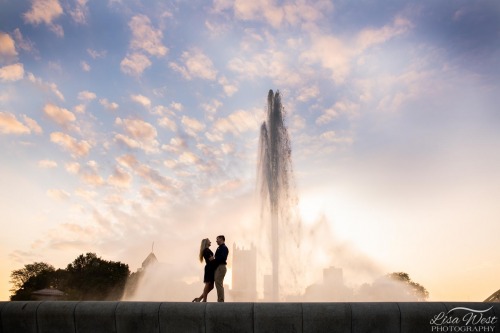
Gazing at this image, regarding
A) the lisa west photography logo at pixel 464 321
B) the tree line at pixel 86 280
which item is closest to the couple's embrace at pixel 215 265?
the lisa west photography logo at pixel 464 321

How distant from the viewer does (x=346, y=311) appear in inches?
299

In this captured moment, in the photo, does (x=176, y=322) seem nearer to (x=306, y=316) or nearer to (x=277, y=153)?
(x=306, y=316)

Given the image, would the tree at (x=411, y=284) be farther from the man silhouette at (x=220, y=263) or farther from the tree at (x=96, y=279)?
the man silhouette at (x=220, y=263)

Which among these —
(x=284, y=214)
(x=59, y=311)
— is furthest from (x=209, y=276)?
(x=284, y=214)

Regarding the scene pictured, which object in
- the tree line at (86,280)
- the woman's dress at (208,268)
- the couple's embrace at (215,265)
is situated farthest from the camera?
the tree line at (86,280)

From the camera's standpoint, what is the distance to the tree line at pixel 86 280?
7625cm

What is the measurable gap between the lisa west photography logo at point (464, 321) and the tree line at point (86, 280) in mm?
73751

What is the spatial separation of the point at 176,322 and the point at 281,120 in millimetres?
31598

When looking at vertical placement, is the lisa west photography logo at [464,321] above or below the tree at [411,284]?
above

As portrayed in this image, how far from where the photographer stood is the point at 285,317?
7547 millimetres

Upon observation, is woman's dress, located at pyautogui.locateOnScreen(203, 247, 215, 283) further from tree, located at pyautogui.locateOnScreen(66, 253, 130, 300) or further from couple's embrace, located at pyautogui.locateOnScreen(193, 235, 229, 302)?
tree, located at pyautogui.locateOnScreen(66, 253, 130, 300)

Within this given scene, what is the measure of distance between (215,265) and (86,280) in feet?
251

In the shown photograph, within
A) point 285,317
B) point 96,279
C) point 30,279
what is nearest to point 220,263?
point 285,317

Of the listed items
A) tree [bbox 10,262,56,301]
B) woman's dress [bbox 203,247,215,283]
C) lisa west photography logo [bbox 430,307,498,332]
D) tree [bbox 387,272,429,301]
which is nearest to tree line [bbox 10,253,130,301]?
tree [bbox 10,262,56,301]
